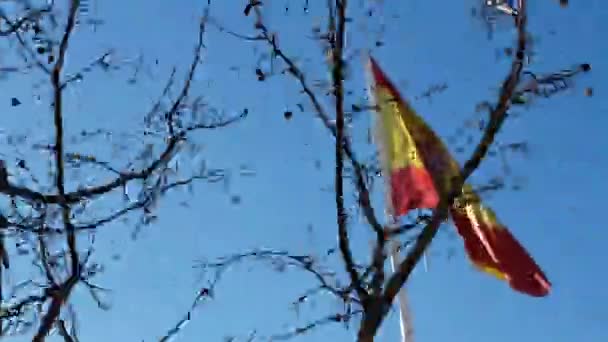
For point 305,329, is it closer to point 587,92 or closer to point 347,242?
point 347,242

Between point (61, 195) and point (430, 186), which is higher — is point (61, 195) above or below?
above

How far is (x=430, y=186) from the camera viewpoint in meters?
11.5

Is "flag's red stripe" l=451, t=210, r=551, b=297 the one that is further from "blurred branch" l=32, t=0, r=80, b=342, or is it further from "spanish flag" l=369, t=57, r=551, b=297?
"blurred branch" l=32, t=0, r=80, b=342

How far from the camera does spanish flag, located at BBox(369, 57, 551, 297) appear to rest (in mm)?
10820


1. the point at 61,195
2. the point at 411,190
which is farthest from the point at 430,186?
the point at 61,195

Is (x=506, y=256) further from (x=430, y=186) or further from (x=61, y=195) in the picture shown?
(x=61, y=195)

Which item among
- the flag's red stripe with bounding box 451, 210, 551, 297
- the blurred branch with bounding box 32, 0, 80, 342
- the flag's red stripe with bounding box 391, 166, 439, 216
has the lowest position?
the flag's red stripe with bounding box 451, 210, 551, 297

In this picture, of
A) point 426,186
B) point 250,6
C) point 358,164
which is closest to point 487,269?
point 426,186

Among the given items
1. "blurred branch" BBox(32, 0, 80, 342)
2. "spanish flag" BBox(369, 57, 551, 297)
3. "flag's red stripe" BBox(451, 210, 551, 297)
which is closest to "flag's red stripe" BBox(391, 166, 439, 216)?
"spanish flag" BBox(369, 57, 551, 297)

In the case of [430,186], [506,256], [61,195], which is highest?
[61,195]

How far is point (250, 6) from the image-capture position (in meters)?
9.35

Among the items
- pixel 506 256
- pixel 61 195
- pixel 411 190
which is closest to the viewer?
pixel 61 195

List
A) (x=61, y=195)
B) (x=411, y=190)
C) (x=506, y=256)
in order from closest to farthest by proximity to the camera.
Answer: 1. (x=61, y=195)
2. (x=506, y=256)
3. (x=411, y=190)

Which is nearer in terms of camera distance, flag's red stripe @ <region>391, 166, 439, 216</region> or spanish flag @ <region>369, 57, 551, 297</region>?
spanish flag @ <region>369, 57, 551, 297</region>
